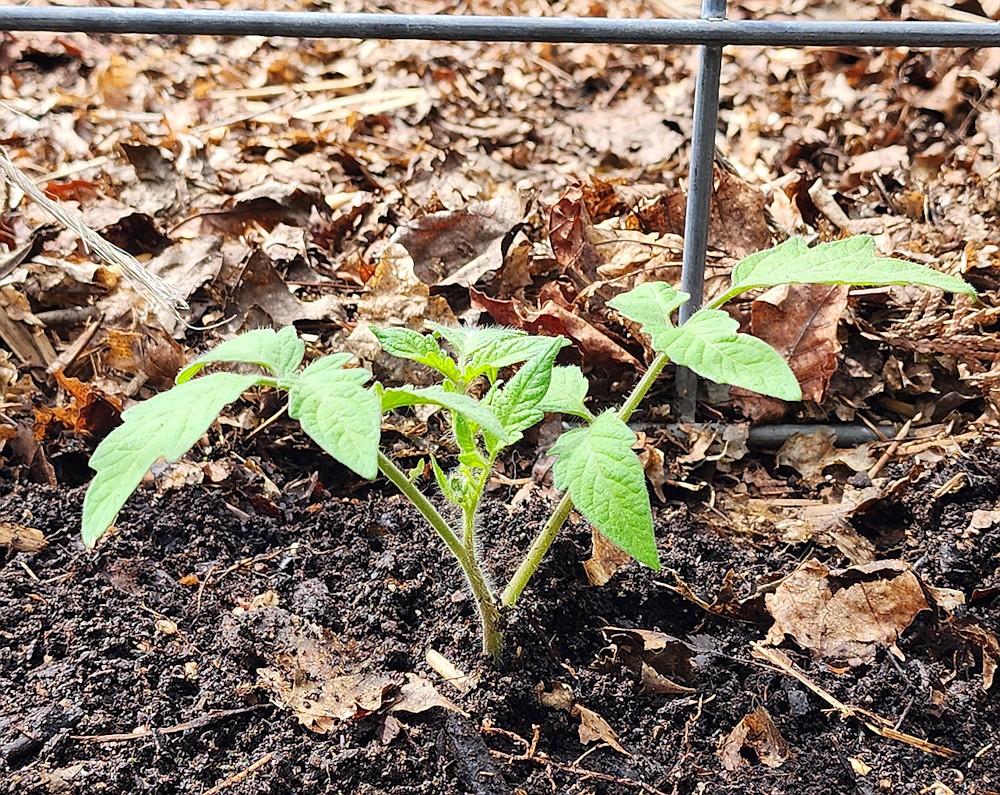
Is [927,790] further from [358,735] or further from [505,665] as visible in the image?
[358,735]

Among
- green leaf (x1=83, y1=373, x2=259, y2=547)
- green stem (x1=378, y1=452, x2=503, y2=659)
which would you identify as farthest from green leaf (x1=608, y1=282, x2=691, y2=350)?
green leaf (x1=83, y1=373, x2=259, y2=547)

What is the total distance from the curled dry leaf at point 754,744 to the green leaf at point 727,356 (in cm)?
60

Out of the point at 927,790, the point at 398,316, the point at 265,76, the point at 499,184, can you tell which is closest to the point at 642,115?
the point at 499,184

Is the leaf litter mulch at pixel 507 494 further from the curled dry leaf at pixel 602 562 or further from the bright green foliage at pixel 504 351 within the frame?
the bright green foliage at pixel 504 351

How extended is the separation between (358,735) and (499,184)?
2.12 m

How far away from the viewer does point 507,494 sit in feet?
6.22

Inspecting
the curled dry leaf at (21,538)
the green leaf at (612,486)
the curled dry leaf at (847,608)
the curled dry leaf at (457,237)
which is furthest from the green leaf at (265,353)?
the curled dry leaf at (457,237)

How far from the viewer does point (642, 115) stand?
12.0ft

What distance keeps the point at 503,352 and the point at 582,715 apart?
0.58 m

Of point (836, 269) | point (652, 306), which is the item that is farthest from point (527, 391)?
point (836, 269)

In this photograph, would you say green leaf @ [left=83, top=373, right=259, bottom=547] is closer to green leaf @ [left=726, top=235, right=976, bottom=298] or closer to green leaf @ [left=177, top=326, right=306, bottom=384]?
green leaf @ [left=177, top=326, right=306, bottom=384]

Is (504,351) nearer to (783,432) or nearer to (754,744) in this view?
(754,744)

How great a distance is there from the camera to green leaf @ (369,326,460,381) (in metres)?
1.27

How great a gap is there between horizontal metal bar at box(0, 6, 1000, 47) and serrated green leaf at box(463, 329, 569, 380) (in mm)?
659
